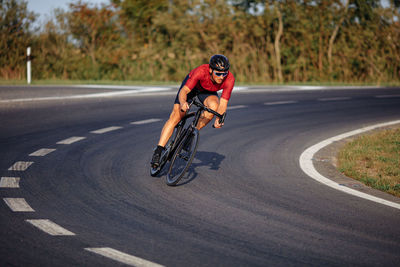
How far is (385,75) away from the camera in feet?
92.9

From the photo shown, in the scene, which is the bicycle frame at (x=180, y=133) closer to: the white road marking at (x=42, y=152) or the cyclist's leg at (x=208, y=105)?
the cyclist's leg at (x=208, y=105)

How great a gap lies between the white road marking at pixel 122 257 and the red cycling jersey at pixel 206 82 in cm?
305

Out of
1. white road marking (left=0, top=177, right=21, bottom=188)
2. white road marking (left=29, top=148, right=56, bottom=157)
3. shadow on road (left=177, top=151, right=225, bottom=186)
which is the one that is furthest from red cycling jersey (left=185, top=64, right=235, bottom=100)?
white road marking (left=29, top=148, right=56, bottom=157)

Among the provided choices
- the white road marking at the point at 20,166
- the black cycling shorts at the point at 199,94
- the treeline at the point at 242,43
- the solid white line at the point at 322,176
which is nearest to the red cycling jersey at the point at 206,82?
the black cycling shorts at the point at 199,94

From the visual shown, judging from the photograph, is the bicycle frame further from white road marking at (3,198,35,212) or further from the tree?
the tree

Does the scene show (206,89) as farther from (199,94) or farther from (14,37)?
(14,37)

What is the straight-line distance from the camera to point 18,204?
631 cm

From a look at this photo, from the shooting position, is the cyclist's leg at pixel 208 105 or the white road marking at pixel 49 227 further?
the cyclist's leg at pixel 208 105

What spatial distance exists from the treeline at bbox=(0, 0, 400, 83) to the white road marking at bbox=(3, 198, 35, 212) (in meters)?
21.5

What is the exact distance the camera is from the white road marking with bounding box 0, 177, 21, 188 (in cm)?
716

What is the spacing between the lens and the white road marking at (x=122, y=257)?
181 inches

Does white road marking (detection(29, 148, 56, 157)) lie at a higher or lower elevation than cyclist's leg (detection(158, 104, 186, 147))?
lower

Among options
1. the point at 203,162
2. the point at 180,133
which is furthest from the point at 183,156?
the point at 203,162

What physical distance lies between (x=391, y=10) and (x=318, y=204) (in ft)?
79.7
